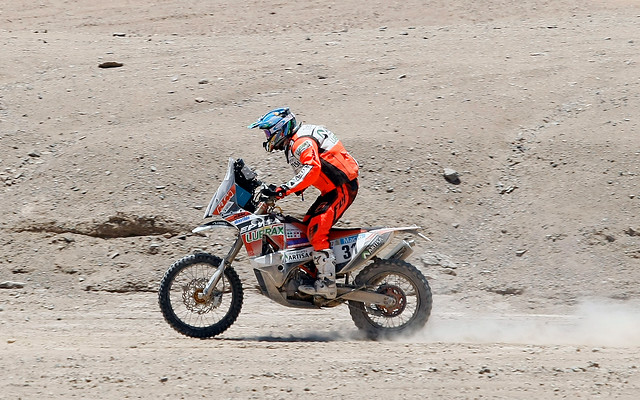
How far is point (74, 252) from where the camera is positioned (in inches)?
429

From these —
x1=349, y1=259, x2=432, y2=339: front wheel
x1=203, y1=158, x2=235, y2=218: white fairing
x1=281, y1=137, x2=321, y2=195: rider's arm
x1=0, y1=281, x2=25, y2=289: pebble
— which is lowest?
x1=0, y1=281, x2=25, y2=289: pebble

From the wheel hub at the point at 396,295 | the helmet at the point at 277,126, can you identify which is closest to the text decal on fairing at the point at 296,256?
the wheel hub at the point at 396,295

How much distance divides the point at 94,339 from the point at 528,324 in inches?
170

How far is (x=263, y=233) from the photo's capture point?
26.9 ft

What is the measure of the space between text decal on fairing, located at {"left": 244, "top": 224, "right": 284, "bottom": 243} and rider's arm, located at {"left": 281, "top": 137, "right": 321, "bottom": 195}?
460mm

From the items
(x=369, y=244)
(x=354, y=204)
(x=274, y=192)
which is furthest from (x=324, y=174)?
(x=354, y=204)

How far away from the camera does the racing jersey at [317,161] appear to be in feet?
25.8

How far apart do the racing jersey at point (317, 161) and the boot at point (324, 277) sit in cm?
60

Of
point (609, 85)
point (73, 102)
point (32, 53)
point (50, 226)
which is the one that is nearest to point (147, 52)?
point (32, 53)

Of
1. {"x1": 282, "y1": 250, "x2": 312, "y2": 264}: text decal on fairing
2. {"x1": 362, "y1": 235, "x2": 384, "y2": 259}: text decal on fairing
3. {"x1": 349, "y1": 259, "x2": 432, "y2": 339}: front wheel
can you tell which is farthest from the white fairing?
{"x1": 349, "y1": 259, "x2": 432, "y2": 339}: front wheel

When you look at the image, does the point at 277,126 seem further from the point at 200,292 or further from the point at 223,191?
the point at 200,292

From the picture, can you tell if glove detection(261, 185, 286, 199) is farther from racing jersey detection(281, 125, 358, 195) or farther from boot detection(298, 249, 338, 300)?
boot detection(298, 249, 338, 300)

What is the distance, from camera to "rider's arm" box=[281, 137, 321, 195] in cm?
786

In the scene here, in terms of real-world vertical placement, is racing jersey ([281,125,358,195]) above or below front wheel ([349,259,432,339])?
above
